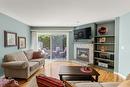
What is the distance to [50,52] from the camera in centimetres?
940

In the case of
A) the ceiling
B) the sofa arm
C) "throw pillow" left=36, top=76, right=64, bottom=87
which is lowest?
the sofa arm

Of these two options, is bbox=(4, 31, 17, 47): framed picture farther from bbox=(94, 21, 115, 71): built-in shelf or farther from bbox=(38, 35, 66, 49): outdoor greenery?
bbox=(94, 21, 115, 71): built-in shelf

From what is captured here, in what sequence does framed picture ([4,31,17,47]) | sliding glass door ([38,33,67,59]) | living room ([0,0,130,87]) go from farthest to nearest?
sliding glass door ([38,33,67,59]) < framed picture ([4,31,17,47]) < living room ([0,0,130,87])

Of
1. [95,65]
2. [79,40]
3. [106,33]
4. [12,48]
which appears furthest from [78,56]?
[12,48]

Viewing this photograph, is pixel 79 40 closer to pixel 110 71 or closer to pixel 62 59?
pixel 62 59

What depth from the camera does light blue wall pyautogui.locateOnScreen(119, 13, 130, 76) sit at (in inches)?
192

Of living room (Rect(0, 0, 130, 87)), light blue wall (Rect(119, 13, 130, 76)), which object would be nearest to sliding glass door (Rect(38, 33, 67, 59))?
living room (Rect(0, 0, 130, 87))

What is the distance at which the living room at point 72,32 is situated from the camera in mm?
4219

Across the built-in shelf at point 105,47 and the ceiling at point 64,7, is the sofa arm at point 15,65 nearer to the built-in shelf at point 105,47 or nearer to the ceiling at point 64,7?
the ceiling at point 64,7

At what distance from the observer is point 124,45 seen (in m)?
5.16

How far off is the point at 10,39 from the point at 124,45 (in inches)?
165

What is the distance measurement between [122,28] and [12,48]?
4.28 meters

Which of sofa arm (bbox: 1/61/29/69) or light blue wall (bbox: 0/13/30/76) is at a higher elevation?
light blue wall (bbox: 0/13/30/76)

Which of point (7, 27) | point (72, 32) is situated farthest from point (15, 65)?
point (72, 32)
